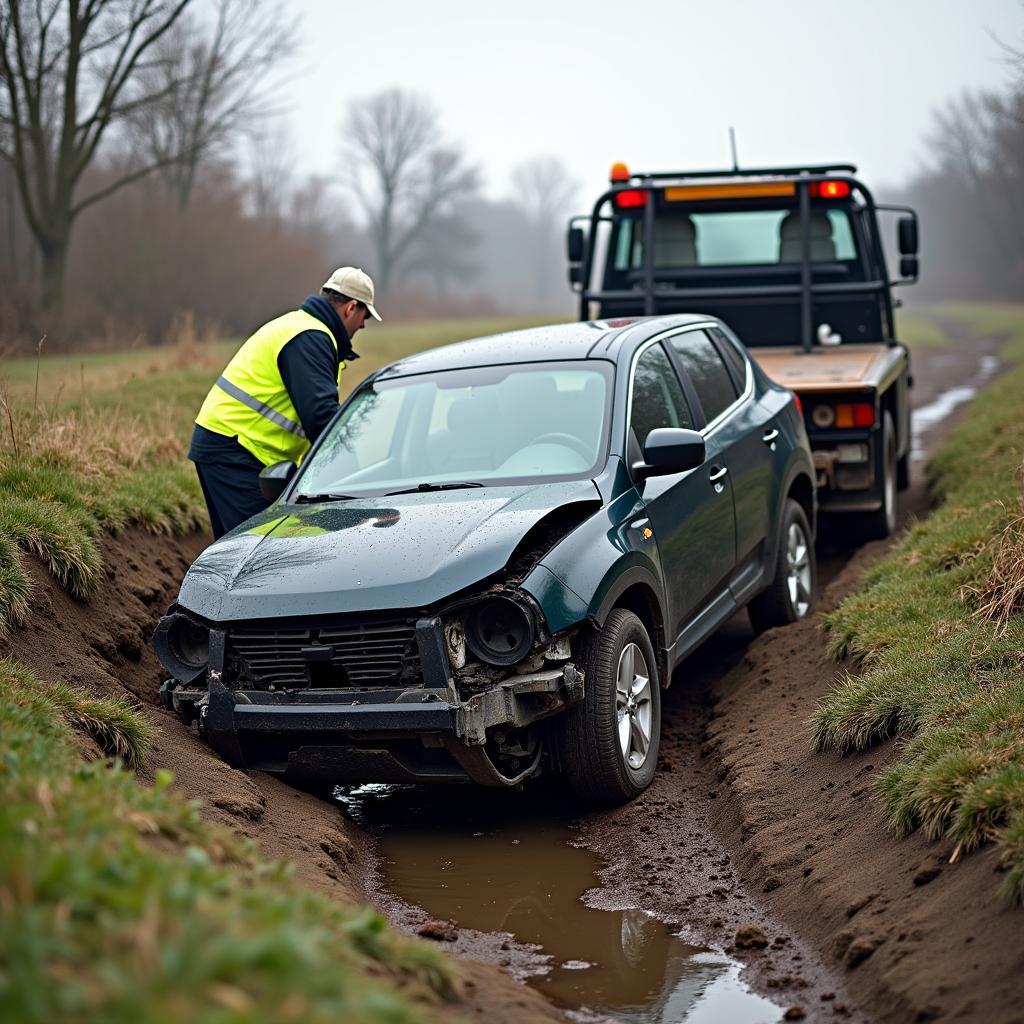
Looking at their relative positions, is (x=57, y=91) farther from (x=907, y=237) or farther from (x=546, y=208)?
(x=546, y=208)

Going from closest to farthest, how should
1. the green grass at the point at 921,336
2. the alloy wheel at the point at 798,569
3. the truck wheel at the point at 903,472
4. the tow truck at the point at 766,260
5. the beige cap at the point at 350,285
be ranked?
the beige cap at the point at 350,285 < the alloy wheel at the point at 798,569 < the tow truck at the point at 766,260 < the truck wheel at the point at 903,472 < the green grass at the point at 921,336

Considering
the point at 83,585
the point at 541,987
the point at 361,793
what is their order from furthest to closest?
1. the point at 83,585
2. the point at 361,793
3. the point at 541,987

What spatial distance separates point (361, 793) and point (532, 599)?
1.66 m

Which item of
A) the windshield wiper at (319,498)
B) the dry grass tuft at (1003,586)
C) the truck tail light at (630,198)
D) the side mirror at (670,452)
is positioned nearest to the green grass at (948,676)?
the dry grass tuft at (1003,586)

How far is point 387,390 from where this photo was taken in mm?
7035

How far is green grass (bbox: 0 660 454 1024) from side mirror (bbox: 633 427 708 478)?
2918mm

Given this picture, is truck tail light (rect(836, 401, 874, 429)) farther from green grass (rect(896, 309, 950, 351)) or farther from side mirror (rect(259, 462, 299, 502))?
green grass (rect(896, 309, 950, 351))

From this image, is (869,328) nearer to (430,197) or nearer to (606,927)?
(606,927)

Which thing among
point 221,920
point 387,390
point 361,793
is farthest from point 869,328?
point 221,920

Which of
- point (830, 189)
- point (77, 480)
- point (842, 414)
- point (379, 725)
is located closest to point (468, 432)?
point (379, 725)

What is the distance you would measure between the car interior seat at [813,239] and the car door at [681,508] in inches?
199

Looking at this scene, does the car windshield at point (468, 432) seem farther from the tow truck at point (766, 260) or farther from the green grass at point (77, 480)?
the tow truck at point (766, 260)

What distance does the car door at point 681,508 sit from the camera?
6.27m

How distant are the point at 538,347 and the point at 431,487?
1183 millimetres
